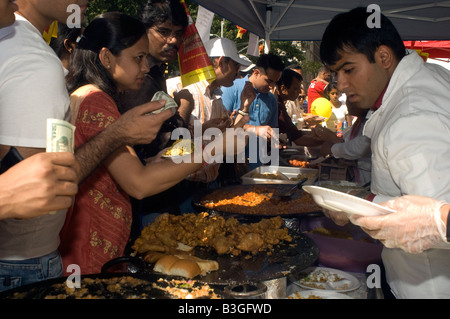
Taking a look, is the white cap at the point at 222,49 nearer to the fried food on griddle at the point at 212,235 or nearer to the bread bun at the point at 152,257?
the fried food on griddle at the point at 212,235

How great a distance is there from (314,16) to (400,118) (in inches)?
209

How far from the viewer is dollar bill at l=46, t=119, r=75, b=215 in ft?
3.71

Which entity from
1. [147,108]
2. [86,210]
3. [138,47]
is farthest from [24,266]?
[138,47]

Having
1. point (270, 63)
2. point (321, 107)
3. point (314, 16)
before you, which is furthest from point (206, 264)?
point (321, 107)

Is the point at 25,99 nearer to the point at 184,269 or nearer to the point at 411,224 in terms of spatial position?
the point at 184,269

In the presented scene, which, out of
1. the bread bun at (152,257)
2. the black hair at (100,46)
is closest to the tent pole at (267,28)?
the black hair at (100,46)

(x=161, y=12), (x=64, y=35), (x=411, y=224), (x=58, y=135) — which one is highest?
(x=161, y=12)

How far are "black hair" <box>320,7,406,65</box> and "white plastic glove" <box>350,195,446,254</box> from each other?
2.83 feet

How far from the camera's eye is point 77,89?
7.22 feet

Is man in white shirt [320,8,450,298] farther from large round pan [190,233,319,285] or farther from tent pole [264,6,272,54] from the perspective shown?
tent pole [264,6,272,54]

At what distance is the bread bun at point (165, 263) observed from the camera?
179 centimetres

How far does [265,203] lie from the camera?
3158 millimetres

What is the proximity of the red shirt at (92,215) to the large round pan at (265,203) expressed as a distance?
0.93 metres

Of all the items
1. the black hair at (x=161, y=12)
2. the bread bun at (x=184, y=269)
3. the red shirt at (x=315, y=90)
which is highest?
the black hair at (x=161, y=12)
